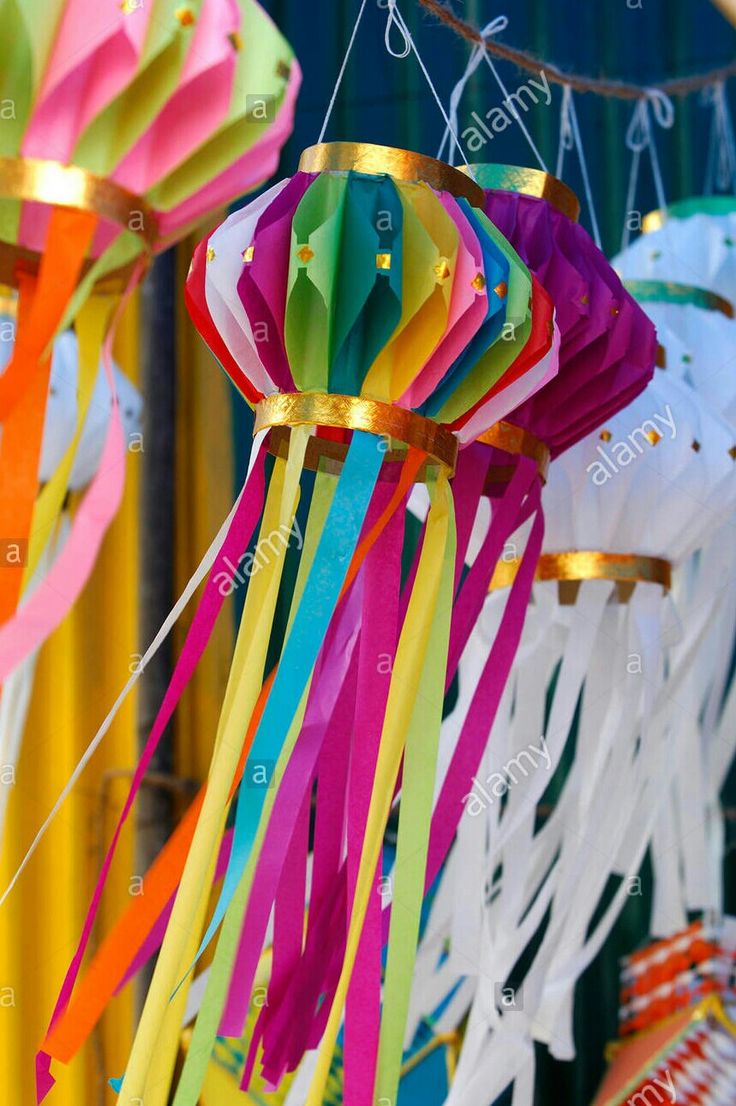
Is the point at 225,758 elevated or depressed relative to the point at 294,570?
depressed

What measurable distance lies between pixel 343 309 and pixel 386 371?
41 mm

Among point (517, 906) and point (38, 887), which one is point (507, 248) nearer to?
point (517, 906)

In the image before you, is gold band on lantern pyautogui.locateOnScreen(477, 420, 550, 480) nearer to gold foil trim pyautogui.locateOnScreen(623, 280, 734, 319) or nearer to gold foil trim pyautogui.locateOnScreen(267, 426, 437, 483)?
gold foil trim pyautogui.locateOnScreen(267, 426, 437, 483)

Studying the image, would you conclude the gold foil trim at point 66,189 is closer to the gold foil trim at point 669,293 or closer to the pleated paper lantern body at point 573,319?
the pleated paper lantern body at point 573,319

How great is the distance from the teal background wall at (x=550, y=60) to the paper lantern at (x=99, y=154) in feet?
3.40

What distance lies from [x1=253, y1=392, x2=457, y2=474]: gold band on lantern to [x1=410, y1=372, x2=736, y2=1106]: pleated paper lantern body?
270 mm

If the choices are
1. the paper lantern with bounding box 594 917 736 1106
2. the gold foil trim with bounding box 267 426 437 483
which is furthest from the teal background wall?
the gold foil trim with bounding box 267 426 437 483

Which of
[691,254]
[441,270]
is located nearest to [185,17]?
[441,270]

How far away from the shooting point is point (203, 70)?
2.74 feet

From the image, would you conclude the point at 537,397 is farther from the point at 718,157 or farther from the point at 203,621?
the point at 718,157

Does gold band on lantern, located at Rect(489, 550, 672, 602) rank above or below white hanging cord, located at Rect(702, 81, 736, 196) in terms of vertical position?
below

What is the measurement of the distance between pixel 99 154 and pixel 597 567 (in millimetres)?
Answer: 442

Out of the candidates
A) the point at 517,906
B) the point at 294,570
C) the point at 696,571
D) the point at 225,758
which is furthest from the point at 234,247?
the point at 294,570

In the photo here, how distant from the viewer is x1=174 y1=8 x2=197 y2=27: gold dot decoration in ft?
2.74
